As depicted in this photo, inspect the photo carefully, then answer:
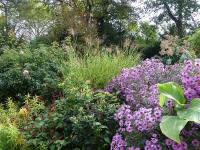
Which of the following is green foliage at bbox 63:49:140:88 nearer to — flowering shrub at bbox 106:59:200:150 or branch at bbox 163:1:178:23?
flowering shrub at bbox 106:59:200:150

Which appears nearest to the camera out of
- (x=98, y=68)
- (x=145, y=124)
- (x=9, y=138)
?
(x=145, y=124)

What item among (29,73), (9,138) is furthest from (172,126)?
(29,73)

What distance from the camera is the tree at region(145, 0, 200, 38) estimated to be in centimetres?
1662

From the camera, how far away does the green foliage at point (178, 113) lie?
307cm

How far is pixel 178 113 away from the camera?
3209mm

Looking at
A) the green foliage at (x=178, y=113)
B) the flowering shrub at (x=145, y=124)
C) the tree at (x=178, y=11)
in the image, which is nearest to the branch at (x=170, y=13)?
the tree at (x=178, y=11)

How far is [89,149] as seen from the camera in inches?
156

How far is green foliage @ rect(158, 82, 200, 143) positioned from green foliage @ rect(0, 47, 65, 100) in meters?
3.22

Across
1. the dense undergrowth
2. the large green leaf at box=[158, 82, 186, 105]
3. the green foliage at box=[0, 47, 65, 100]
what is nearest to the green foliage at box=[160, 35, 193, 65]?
the dense undergrowth

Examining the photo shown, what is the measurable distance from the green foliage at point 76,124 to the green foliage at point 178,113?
84cm

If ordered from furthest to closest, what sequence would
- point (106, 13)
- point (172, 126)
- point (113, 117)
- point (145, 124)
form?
point (106, 13) → point (113, 117) → point (145, 124) → point (172, 126)

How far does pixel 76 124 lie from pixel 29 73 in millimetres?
3474

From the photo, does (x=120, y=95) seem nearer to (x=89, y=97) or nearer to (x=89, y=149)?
(x=89, y=97)

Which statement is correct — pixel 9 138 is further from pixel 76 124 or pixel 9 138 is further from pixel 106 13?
pixel 106 13
